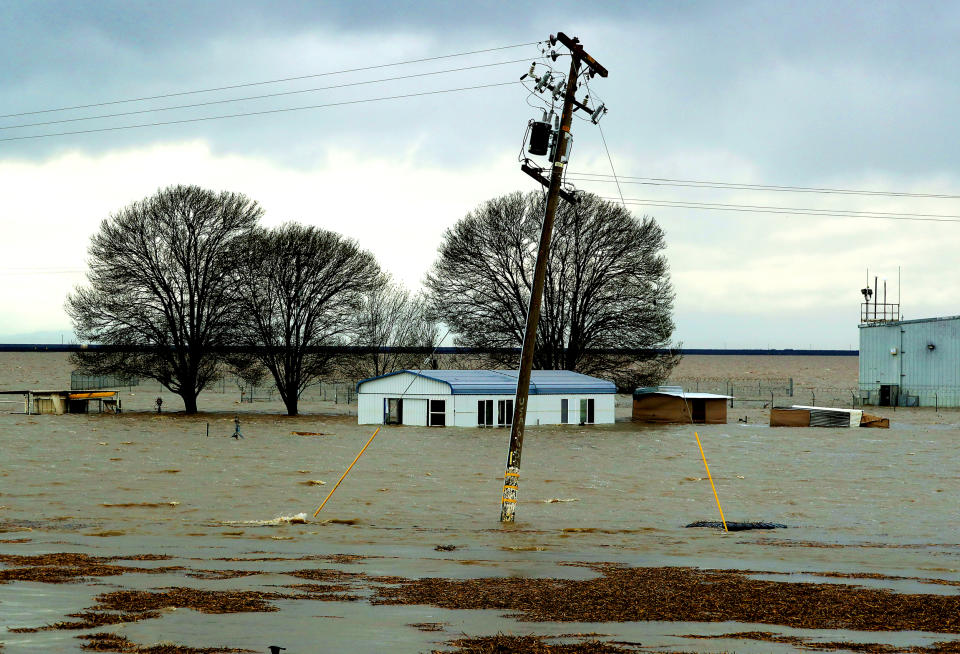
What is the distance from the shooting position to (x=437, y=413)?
59.4 meters

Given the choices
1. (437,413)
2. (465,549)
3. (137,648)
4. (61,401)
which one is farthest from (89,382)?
(137,648)

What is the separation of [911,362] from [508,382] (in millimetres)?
39594

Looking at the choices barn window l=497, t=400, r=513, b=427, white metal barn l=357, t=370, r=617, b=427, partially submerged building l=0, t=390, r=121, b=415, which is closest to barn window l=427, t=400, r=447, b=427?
white metal barn l=357, t=370, r=617, b=427

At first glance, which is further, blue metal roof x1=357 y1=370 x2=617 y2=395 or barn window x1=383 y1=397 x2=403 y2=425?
barn window x1=383 y1=397 x2=403 y2=425

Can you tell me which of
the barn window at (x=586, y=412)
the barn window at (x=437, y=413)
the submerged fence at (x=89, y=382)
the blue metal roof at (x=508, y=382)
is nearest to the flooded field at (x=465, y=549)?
the barn window at (x=437, y=413)

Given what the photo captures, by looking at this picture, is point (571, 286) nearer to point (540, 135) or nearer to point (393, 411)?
point (393, 411)

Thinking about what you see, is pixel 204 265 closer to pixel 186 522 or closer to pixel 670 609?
pixel 186 522

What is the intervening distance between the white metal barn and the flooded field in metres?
15.7

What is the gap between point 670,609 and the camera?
10.7 metres

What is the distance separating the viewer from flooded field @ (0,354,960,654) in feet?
31.3

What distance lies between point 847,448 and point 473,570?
34.5 m

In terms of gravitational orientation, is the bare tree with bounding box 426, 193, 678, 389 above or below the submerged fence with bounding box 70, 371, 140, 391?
above

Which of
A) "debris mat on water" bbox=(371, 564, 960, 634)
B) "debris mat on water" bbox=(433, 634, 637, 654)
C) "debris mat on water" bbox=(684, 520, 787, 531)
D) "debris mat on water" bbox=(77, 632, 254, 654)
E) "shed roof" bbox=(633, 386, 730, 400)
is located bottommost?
"debris mat on water" bbox=(684, 520, 787, 531)

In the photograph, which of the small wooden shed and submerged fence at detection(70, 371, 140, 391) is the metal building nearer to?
the small wooden shed
